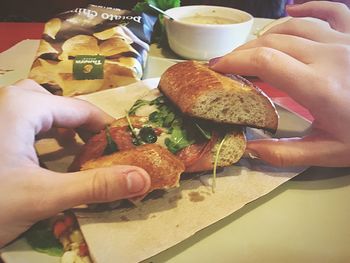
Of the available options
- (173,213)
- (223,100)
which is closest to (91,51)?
(223,100)

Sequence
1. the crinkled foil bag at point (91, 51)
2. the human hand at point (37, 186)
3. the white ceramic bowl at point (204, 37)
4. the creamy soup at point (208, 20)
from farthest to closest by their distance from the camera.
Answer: the creamy soup at point (208, 20), the white ceramic bowl at point (204, 37), the crinkled foil bag at point (91, 51), the human hand at point (37, 186)

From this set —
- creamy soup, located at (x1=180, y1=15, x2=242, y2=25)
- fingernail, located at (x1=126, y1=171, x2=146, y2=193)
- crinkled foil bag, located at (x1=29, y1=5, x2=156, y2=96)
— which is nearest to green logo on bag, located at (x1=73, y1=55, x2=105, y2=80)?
crinkled foil bag, located at (x1=29, y1=5, x2=156, y2=96)

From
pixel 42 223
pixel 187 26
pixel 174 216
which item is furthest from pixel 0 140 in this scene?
pixel 187 26

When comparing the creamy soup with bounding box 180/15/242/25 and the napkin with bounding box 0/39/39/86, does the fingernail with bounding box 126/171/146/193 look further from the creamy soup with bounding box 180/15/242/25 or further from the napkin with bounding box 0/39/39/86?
the creamy soup with bounding box 180/15/242/25

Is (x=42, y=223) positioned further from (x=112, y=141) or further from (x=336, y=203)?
(x=336, y=203)

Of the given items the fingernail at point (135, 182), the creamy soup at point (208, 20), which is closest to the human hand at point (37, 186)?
the fingernail at point (135, 182)

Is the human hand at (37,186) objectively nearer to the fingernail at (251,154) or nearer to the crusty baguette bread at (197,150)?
the crusty baguette bread at (197,150)
